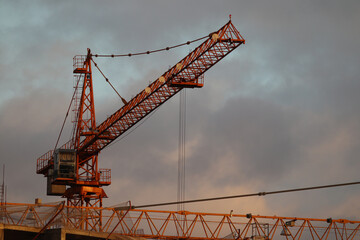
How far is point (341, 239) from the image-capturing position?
96625mm

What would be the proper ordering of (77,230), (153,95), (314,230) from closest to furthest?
(77,230), (314,230), (153,95)

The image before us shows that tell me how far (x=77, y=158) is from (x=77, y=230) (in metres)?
63.6

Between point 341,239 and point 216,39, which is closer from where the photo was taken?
point 341,239

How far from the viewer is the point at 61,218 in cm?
7869

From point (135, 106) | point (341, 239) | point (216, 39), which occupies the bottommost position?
Result: point (341, 239)

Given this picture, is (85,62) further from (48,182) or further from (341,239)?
(341,239)

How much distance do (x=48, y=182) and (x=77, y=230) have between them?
222ft

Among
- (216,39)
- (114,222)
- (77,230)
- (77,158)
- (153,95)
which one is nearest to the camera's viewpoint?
(77,230)

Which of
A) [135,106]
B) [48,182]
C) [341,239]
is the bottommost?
[341,239]

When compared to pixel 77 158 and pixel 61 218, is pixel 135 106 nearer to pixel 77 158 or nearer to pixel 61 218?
pixel 77 158

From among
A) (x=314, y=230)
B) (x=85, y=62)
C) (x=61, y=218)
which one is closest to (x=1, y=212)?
(x=61, y=218)

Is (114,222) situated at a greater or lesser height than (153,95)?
lesser

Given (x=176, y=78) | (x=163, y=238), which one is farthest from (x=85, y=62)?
(x=163, y=238)

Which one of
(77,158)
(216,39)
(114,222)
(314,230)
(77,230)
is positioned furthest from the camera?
(77,158)
